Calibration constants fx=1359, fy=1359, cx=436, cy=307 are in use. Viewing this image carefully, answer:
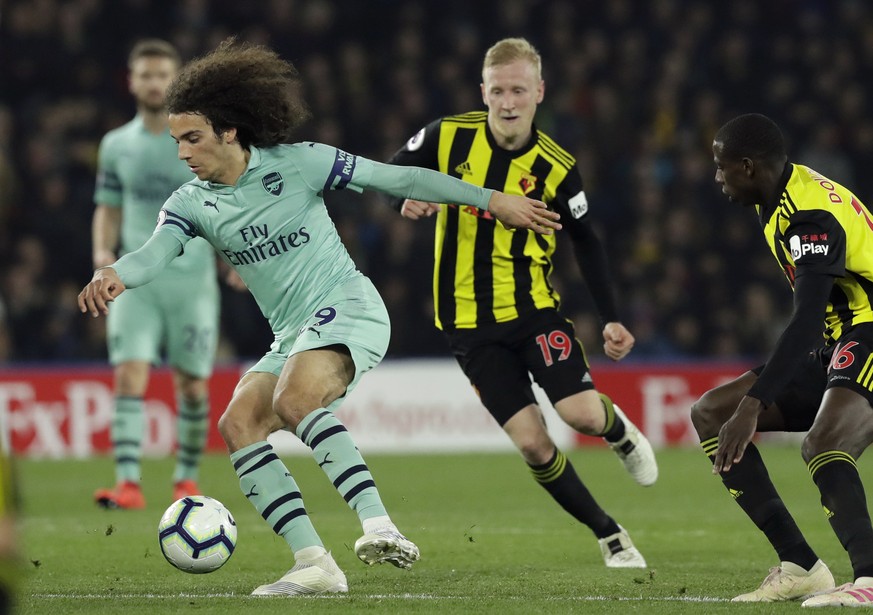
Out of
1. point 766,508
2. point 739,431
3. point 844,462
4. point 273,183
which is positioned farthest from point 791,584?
point 273,183

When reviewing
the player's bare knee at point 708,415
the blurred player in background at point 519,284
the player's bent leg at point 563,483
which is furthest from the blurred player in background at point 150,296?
the player's bare knee at point 708,415

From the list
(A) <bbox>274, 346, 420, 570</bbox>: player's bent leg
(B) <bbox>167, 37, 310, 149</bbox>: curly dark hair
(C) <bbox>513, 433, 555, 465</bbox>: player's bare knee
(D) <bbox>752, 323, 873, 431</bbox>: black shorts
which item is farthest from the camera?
(C) <bbox>513, 433, 555, 465</bbox>: player's bare knee

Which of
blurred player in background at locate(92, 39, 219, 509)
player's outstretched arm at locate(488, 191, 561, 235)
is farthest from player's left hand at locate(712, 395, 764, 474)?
blurred player in background at locate(92, 39, 219, 509)

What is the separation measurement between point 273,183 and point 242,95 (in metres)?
0.38

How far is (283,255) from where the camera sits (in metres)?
5.46

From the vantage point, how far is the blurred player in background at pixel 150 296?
28.6 ft

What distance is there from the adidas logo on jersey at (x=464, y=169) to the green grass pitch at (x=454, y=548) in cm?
185

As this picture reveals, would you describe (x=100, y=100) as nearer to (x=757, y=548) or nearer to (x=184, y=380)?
(x=184, y=380)

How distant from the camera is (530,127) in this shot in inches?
264

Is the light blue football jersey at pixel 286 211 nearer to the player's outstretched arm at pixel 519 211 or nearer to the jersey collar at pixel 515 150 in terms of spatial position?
the player's outstretched arm at pixel 519 211

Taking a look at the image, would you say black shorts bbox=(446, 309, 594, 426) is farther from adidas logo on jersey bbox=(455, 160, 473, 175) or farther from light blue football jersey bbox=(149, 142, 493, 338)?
light blue football jersey bbox=(149, 142, 493, 338)

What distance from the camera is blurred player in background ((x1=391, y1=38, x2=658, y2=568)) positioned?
6336 mm

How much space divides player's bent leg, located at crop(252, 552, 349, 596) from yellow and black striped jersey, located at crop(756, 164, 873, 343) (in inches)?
80.3

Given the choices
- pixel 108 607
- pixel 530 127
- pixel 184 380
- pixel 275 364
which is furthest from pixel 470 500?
pixel 108 607
